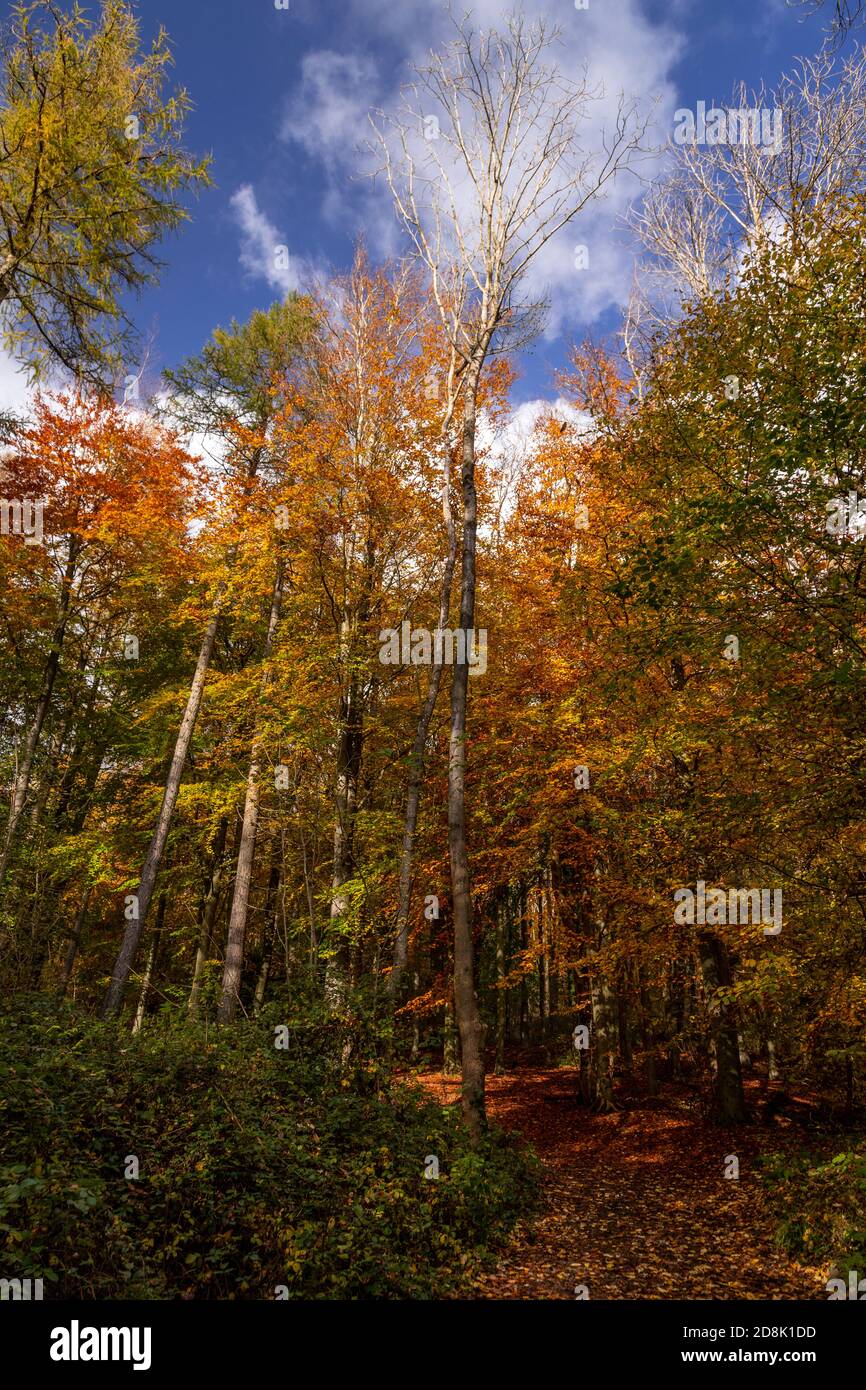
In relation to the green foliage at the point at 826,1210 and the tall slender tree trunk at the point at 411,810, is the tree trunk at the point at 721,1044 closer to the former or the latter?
the green foliage at the point at 826,1210

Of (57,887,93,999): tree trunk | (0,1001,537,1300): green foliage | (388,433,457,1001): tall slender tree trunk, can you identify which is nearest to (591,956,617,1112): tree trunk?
(388,433,457,1001): tall slender tree trunk

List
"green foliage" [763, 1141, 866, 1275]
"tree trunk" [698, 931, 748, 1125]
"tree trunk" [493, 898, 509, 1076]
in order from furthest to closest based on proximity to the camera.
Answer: "tree trunk" [493, 898, 509, 1076] → "tree trunk" [698, 931, 748, 1125] → "green foliage" [763, 1141, 866, 1275]

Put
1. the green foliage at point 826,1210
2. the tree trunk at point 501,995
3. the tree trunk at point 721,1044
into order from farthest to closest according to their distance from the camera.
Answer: the tree trunk at point 501,995 < the tree trunk at point 721,1044 < the green foliage at point 826,1210

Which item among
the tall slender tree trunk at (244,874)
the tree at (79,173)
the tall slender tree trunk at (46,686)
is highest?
the tree at (79,173)

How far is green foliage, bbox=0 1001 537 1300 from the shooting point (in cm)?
448

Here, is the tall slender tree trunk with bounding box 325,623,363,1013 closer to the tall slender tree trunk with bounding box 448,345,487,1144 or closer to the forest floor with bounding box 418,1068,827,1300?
the tall slender tree trunk with bounding box 448,345,487,1144

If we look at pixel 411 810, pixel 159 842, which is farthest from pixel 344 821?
pixel 159 842

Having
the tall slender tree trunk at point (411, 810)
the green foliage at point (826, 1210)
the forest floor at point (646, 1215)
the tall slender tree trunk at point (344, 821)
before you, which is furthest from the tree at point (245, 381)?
the green foliage at point (826, 1210)

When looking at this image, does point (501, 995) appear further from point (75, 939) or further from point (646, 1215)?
point (75, 939)

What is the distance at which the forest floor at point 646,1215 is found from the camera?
19.6ft

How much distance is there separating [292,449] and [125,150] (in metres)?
7.14

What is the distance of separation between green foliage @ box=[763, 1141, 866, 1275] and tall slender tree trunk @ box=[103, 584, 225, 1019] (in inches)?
441

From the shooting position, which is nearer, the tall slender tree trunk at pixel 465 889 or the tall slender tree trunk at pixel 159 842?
the tall slender tree trunk at pixel 465 889

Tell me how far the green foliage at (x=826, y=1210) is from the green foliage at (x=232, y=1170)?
2873 millimetres
